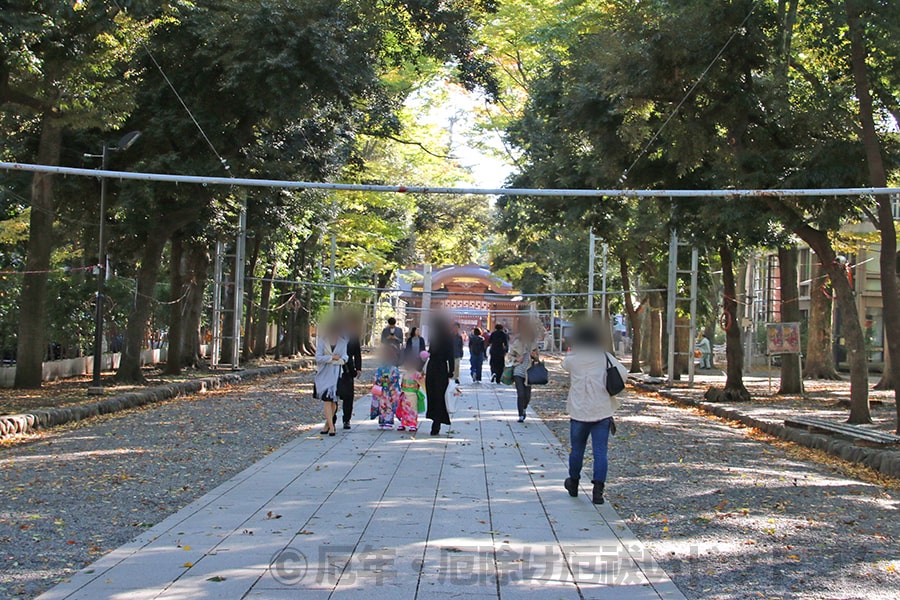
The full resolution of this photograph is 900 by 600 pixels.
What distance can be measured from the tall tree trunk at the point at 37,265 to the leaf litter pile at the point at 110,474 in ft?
9.96

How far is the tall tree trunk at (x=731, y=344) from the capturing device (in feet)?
78.8

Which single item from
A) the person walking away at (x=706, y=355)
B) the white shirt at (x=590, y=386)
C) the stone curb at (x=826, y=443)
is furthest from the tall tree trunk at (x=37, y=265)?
the person walking away at (x=706, y=355)

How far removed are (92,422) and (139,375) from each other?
8188 millimetres

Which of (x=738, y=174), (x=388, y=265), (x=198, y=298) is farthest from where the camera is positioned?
(x=388, y=265)

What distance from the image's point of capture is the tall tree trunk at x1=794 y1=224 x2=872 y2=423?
1700cm

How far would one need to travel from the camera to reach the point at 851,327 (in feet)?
59.3

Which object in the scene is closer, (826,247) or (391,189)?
(391,189)

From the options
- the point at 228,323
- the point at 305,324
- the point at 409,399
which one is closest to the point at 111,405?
the point at 409,399

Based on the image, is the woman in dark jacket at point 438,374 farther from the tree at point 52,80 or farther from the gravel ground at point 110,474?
the tree at point 52,80

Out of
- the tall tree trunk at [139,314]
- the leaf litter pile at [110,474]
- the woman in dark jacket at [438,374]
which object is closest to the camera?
the leaf litter pile at [110,474]

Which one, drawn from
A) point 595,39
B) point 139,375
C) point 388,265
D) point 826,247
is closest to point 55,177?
point 139,375

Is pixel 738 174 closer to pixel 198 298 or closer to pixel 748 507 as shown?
pixel 748 507

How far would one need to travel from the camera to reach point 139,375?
24.9 meters

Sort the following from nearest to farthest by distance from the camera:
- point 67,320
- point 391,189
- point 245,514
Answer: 1. point 245,514
2. point 391,189
3. point 67,320
